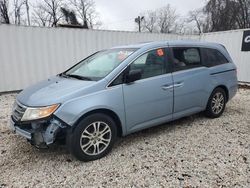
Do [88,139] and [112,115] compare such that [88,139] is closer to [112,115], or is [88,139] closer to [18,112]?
[112,115]

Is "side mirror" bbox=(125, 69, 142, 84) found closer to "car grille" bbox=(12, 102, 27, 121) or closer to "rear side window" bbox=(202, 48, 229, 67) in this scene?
"car grille" bbox=(12, 102, 27, 121)

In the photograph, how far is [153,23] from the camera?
3456 cm

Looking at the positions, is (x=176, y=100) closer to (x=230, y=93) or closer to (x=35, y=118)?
(x=230, y=93)

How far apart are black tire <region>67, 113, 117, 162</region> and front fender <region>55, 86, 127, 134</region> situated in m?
0.11

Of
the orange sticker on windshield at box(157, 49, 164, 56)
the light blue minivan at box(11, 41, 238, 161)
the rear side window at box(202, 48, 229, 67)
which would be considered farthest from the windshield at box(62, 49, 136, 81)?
the rear side window at box(202, 48, 229, 67)

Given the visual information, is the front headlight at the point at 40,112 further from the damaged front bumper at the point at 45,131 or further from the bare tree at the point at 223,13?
the bare tree at the point at 223,13

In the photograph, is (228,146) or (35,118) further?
(228,146)

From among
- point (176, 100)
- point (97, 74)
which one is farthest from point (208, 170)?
point (97, 74)

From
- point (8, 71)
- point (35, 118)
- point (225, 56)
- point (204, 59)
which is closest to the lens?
point (35, 118)

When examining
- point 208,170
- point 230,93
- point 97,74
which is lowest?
point 208,170

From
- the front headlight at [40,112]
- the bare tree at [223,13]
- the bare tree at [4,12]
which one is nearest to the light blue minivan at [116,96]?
the front headlight at [40,112]

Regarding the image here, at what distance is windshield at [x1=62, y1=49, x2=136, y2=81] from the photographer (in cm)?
343

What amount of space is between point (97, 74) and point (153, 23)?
109 feet

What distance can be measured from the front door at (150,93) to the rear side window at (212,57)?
3.43 ft
